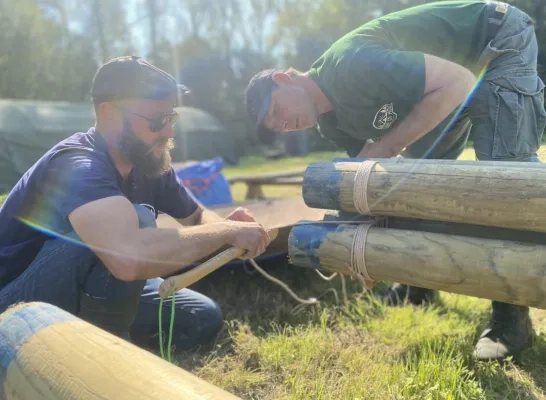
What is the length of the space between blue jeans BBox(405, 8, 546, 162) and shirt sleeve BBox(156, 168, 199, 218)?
1449 mm

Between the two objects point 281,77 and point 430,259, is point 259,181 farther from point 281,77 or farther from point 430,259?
point 430,259

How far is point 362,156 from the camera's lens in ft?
8.59

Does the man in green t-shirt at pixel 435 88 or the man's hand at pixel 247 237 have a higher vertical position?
the man in green t-shirt at pixel 435 88

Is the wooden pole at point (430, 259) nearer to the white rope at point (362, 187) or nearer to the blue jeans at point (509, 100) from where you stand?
the white rope at point (362, 187)

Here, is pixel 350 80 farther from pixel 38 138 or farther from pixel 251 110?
pixel 38 138

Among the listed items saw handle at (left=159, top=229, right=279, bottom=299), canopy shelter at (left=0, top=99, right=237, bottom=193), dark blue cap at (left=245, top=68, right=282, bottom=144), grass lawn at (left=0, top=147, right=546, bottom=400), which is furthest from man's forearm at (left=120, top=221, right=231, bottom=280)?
canopy shelter at (left=0, top=99, right=237, bottom=193)

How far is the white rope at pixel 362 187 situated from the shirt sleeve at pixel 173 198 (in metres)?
1.06

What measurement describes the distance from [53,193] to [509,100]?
6.65 ft

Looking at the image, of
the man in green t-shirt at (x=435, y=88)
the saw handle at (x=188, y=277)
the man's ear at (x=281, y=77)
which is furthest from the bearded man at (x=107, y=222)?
the man in green t-shirt at (x=435, y=88)

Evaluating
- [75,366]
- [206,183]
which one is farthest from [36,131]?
[75,366]

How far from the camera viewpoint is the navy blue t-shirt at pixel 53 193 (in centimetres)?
204

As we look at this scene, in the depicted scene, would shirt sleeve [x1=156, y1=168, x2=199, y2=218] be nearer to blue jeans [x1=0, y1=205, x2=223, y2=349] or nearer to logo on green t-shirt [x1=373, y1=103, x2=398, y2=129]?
blue jeans [x1=0, y1=205, x2=223, y2=349]

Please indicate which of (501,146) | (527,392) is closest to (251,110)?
(501,146)

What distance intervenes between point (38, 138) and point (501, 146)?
984 centimetres
